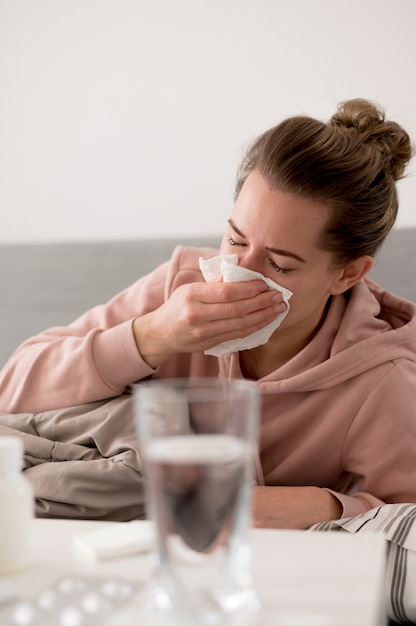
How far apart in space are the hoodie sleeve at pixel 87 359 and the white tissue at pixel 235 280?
14cm

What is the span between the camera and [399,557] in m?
1.15

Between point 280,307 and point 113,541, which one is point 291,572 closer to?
point 113,541

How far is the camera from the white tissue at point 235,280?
4.50ft

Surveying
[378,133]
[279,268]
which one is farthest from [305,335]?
[378,133]

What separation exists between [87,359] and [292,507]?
43 centimetres

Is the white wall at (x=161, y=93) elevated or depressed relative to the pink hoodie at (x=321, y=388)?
elevated

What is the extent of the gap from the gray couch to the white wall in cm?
19

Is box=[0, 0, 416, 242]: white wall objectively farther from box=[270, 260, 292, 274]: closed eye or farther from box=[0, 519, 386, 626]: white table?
box=[0, 519, 386, 626]: white table

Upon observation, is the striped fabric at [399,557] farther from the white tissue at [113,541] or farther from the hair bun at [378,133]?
the hair bun at [378,133]

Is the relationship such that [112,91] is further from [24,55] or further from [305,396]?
[305,396]

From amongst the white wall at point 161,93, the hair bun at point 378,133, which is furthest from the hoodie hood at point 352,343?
the white wall at point 161,93

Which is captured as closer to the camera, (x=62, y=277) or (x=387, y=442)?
(x=387, y=442)

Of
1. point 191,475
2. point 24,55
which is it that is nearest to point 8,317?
point 24,55

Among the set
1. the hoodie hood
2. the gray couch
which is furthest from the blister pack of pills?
the gray couch
